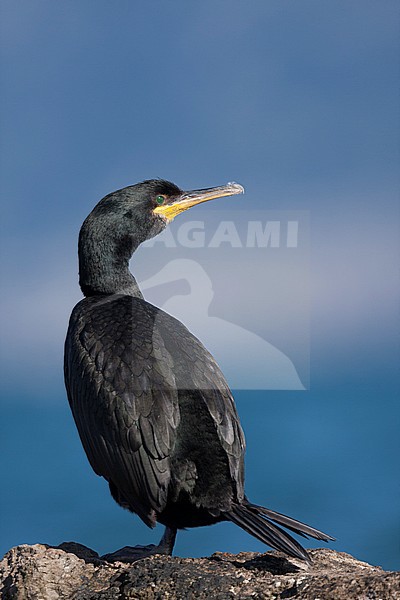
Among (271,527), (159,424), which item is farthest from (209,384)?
(271,527)

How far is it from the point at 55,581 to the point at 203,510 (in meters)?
0.84

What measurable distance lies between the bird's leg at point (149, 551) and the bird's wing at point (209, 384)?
20.6 inches

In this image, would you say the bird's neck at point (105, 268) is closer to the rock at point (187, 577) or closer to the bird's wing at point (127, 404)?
the bird's wing at point (127, 404)

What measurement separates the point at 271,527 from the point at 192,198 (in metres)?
2.45

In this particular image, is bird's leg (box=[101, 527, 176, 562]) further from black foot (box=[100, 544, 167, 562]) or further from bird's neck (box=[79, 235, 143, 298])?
bird's neck (box=[79, 235, 143, 298])

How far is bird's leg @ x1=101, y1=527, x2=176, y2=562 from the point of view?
15.2 ft

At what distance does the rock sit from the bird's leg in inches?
4.8

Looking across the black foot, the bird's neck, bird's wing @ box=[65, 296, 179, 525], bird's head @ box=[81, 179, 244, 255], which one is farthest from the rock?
bird's head @ box=[81, 179, 244, 255]

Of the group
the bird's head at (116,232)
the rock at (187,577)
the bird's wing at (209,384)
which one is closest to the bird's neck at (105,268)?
the bird's head at (116,232)

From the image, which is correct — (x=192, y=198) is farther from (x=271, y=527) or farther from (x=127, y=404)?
(x=271, y=527)

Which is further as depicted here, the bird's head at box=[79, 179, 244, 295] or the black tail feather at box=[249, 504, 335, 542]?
the bird's head at box=[79, 179, 244, 295]

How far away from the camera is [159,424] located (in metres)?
4.48

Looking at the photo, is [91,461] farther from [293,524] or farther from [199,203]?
[199,203]

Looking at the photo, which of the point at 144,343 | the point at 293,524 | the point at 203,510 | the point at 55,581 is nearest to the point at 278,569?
the point at 293,524
